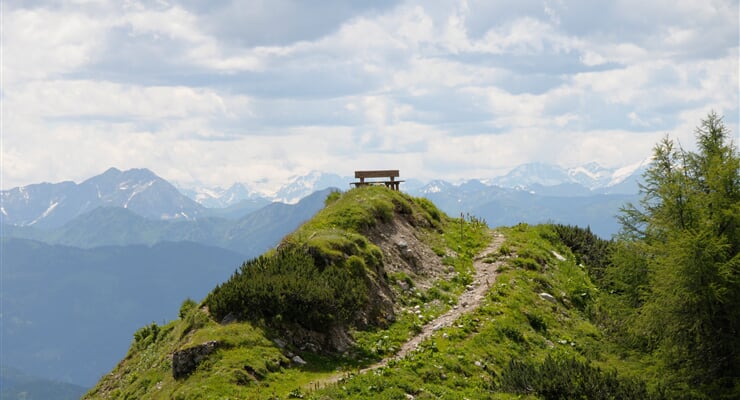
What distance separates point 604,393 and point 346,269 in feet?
40.0

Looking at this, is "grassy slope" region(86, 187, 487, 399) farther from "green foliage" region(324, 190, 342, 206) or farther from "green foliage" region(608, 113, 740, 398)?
"green foliage" region(608, 113, 740, 398)

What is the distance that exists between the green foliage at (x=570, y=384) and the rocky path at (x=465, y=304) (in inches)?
178

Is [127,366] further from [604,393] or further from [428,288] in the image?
[604,393]

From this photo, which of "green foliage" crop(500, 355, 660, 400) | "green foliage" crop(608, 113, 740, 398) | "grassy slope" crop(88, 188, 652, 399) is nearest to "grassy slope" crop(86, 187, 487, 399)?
"grassy slope" crop(88, 188, 652, 399)

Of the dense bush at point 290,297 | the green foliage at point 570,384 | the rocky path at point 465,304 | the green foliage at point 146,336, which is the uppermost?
the dense bush at point 290,297

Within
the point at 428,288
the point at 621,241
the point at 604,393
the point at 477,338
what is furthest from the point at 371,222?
the point at 604,393

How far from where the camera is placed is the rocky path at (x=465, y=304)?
22.7 meters

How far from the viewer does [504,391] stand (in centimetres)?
1981

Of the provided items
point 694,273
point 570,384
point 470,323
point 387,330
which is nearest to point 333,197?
point 387,330

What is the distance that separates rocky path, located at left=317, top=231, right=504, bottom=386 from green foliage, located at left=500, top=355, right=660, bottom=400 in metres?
4.53

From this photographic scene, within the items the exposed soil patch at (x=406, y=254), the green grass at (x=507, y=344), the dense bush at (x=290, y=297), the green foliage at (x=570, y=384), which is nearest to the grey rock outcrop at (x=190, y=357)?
the dense bush at (x=290, y=297)

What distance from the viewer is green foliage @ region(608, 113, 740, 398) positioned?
19.2 metres

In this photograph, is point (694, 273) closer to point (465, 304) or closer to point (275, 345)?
point (465, 304)

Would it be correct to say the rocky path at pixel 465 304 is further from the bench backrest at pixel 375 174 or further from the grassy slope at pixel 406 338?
the bench backrest at pixel 375 174
